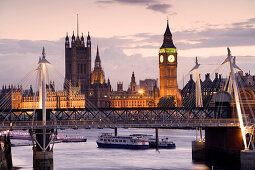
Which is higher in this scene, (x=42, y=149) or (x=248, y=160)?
(x=42, y=149)

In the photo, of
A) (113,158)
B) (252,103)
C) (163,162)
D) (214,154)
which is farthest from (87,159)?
(252,103)

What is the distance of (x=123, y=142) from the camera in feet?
402

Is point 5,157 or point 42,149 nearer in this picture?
point 42,149

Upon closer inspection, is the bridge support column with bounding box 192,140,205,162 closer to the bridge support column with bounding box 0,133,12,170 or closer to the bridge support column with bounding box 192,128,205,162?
the bridge support column with bounding box 192,128,205,162

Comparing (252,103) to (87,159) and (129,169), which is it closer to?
(129,169)

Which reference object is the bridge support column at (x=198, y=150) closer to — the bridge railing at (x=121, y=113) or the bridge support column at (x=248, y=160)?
the bridge railing at (x=121, y=113)

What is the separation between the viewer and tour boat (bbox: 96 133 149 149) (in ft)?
394

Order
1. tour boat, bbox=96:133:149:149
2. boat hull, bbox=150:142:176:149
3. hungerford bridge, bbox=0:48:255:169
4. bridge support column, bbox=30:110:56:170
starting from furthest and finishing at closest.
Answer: tour boat, bbox=96:133:149:149
boat hull, bbox=150:142:176:149
hungerford bridge, bbox=0:48:255:169
bridge support column, bbox=30:110:56:170

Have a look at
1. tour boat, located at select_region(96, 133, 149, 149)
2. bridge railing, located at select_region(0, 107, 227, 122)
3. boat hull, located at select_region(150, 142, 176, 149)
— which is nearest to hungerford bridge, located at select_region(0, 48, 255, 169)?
bridge railing, located at select_region(0, 107, 227, 122)

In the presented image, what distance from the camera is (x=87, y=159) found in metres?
95.7

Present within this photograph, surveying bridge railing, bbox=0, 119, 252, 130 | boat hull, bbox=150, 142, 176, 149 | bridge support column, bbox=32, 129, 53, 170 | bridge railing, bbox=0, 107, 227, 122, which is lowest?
boat hull, bbox=150, 142, 176, 149

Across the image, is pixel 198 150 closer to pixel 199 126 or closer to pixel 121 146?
pixel 199 126

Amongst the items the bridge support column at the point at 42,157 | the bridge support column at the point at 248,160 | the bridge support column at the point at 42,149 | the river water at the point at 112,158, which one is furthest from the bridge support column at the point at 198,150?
the bridge support column at the point at 42,157

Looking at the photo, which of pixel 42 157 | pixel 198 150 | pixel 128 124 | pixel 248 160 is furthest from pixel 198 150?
pixel 42 157
